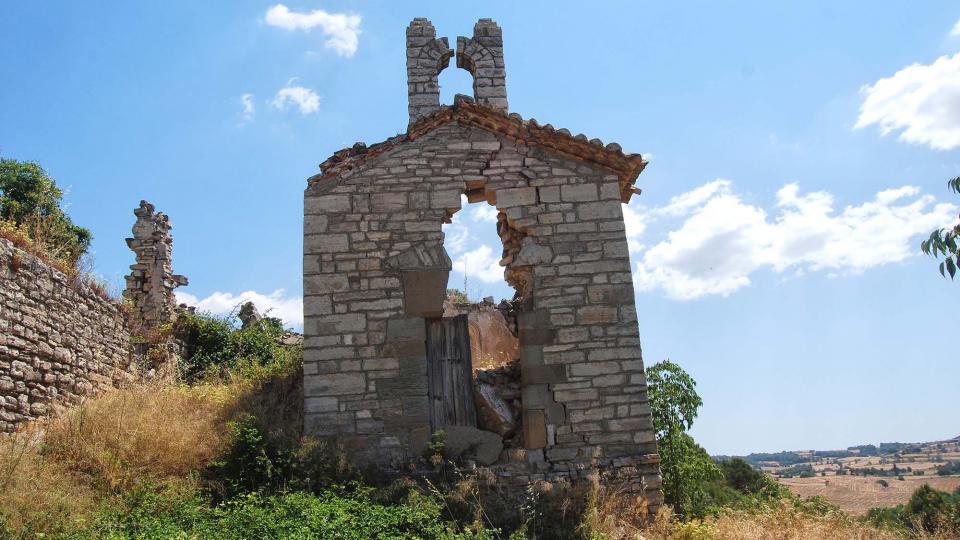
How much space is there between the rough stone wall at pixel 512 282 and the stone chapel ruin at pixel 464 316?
2 cm

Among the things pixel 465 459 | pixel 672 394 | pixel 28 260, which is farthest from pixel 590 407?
pixel 28 260

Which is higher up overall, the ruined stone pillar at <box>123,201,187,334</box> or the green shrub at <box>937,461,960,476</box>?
the ruined stone pillar at <box>123,201,187,334</box>

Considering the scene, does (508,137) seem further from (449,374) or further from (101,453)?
(101,453)

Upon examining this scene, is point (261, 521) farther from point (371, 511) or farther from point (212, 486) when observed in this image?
point (212, 486)

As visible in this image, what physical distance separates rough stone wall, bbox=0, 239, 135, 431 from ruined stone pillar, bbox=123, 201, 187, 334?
1.88 metres

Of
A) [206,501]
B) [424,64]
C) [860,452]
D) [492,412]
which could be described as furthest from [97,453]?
[860,452]

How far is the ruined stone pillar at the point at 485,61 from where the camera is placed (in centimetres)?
1013

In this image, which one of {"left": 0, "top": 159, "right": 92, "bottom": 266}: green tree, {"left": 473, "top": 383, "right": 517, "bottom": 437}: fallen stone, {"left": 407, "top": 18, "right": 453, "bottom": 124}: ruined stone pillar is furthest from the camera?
{"left": 0, "top": 159, "right": 92, "bottom": 266}: green tree

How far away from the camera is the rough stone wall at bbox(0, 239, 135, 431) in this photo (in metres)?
8.58

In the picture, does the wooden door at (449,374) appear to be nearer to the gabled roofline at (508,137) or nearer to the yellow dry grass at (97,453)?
the gabled roofline at (508,137)

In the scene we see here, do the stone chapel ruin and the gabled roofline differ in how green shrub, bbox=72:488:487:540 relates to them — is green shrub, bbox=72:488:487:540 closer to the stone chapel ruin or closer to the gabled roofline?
the stone chapel ruin

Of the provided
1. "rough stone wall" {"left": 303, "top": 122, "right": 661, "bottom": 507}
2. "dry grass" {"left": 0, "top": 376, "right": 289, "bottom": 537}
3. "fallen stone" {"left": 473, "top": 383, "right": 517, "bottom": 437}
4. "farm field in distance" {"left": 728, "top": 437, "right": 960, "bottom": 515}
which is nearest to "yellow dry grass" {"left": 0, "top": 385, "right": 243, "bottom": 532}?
"dry grass" {"left": 0, "top": 376, "right": 289, "bottom": 537}

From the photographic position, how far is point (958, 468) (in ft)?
116

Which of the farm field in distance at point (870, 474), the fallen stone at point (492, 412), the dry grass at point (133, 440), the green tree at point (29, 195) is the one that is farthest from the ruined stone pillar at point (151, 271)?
the farm field in distance at point (870, 474)
